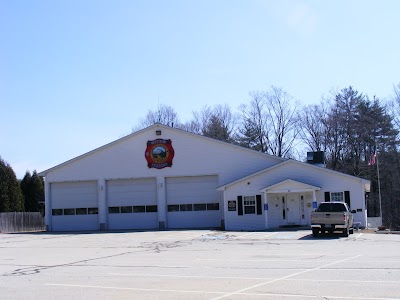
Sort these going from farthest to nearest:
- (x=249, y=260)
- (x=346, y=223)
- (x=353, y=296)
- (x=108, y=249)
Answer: (x=346, y=223), (x=108, y=249), (x=249, y=260), (x=353, y=296)

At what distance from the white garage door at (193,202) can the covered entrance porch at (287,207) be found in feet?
14.5

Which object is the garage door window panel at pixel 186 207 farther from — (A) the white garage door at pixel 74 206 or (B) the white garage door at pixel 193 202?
(A) the white garage door at pixel 74 206

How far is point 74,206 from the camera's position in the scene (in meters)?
42.5

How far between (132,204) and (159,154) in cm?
443

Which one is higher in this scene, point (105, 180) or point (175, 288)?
point (105, 180)

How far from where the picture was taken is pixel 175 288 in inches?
446

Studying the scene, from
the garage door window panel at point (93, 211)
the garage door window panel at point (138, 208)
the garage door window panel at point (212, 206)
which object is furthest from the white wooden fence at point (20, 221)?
the garage door window panel at point (212, 206)

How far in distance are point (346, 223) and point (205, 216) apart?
14915 mm

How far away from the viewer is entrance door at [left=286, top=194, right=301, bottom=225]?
37281 millimetres

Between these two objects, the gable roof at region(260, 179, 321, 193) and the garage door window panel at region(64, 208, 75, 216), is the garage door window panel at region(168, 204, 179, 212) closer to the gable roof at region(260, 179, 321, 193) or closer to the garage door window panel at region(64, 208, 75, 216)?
the garage door window panel at region(64, 208, 75, 216)

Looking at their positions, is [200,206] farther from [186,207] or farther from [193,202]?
[186,207]

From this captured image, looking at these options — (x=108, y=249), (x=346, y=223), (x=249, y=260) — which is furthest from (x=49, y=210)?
(x=249, y=260)

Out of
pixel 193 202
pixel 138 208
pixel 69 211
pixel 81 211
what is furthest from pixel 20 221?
pixel 193 202

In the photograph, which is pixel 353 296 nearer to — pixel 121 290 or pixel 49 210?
pixel 121 290
